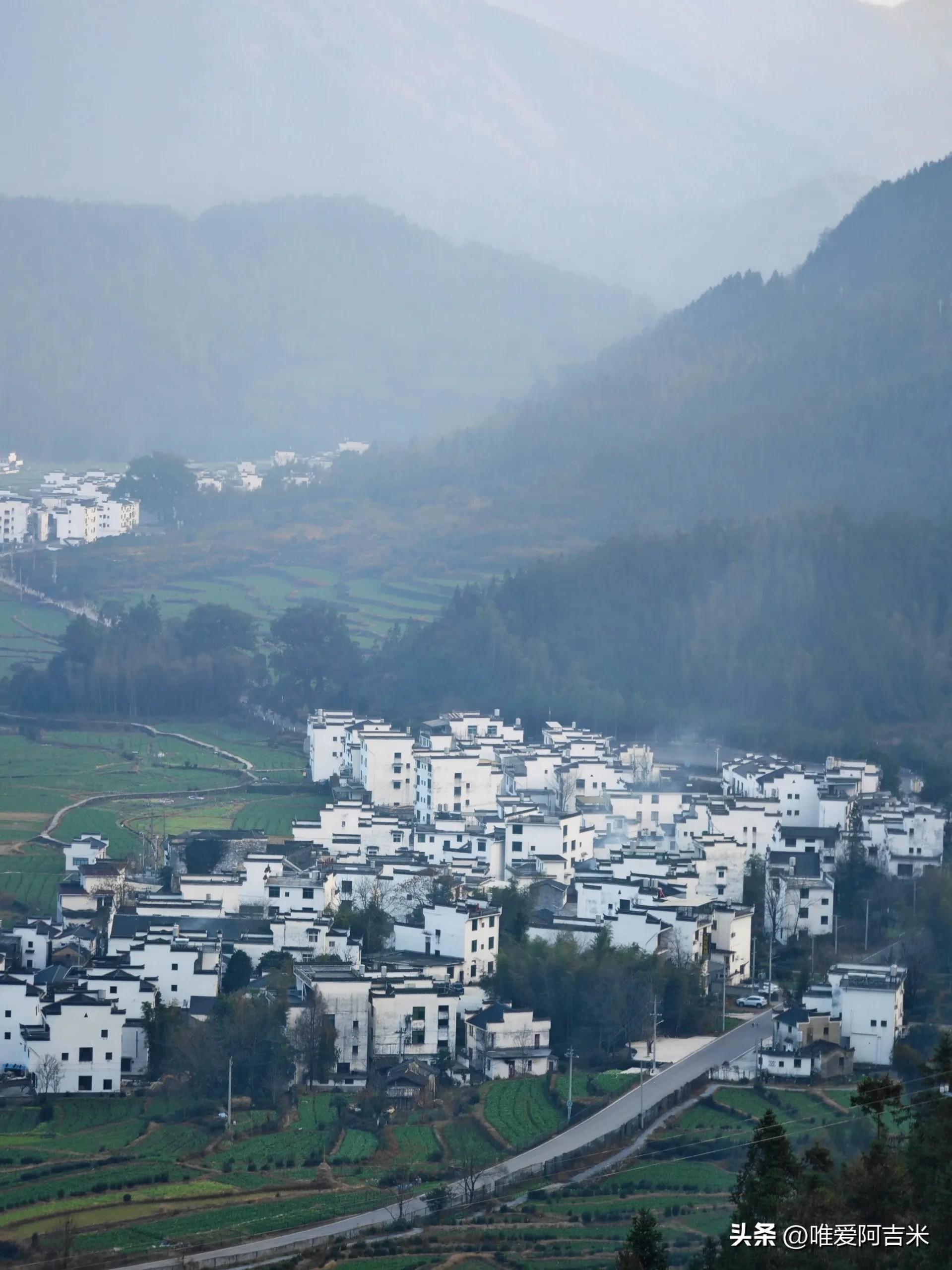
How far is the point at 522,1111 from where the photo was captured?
60.0 ft

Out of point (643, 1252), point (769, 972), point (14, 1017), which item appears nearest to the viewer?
point (643, 1252)

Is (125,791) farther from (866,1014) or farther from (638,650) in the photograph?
(866,1014)

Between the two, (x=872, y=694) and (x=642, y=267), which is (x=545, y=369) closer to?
(x=642, y=267)

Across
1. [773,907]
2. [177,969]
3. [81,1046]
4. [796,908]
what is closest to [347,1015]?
[177,969]

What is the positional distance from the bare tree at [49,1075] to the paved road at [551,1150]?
12.0 feet

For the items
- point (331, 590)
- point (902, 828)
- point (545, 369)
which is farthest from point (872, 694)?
point (545, 369)

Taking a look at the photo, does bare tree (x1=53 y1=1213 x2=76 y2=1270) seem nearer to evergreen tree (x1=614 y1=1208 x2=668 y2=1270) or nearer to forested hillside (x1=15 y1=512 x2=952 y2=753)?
evergreen tree (x1=614 y1=1208 x2=668 y2=1270)

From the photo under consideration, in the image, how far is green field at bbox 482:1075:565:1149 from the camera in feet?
57.9

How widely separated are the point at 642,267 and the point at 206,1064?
93911mm

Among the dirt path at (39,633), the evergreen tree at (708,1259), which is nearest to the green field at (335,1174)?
the evergreen tree at (708,1259)

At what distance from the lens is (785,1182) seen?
12883 millimetres

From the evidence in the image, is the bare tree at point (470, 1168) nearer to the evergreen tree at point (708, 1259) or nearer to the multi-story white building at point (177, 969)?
the evergreen tree at point (708, 1259)

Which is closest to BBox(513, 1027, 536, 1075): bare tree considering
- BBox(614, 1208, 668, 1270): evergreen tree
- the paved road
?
the paved road

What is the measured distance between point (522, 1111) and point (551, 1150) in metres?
1.06
